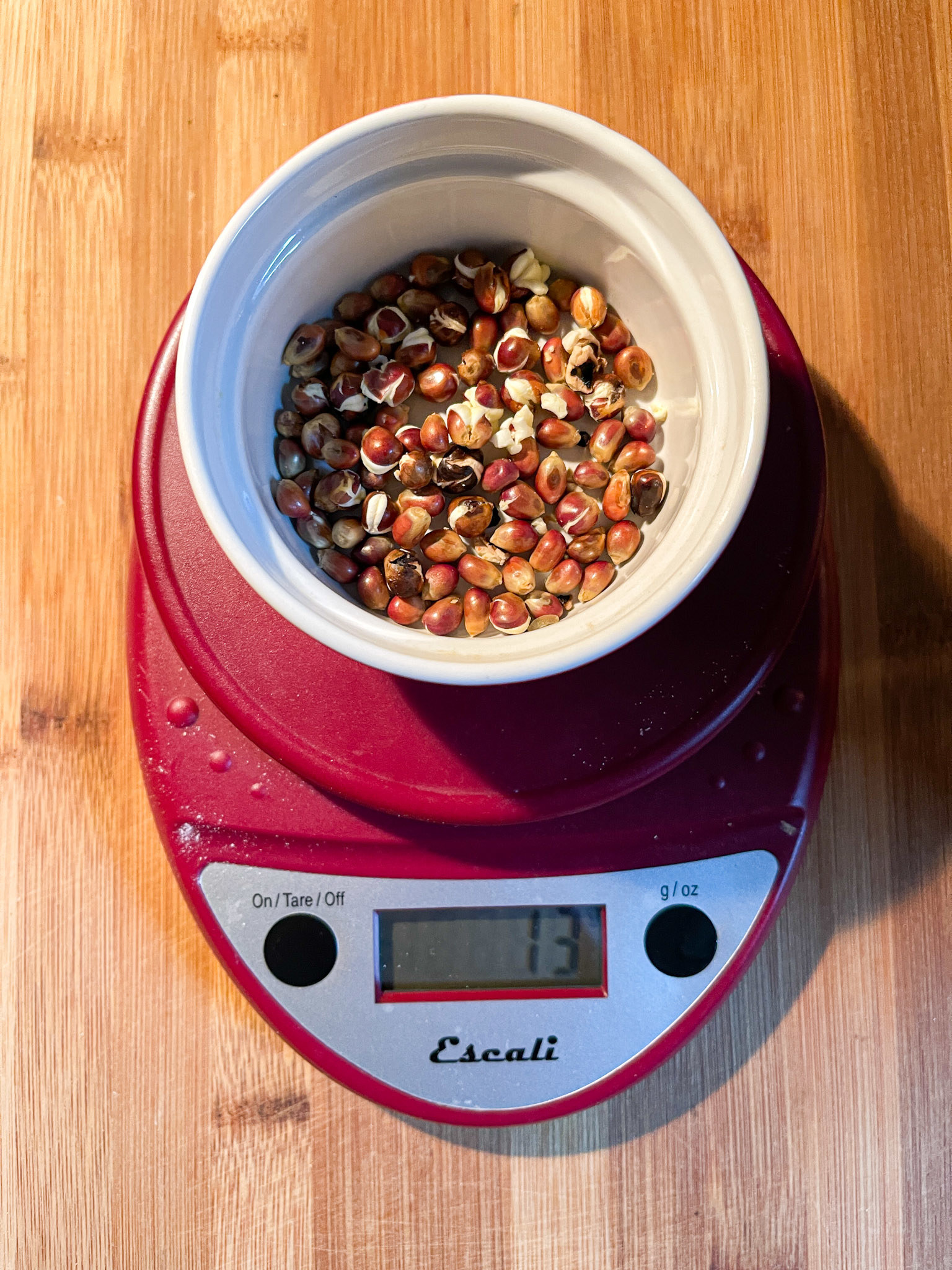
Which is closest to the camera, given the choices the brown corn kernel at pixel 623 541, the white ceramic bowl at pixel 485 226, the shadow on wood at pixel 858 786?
the white ceramic bowl at pixel 485 226

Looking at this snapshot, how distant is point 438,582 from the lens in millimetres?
506

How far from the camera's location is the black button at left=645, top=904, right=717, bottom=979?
523 millimetres

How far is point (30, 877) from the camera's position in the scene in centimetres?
57

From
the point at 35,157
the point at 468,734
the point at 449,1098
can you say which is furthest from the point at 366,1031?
the point at 35,157

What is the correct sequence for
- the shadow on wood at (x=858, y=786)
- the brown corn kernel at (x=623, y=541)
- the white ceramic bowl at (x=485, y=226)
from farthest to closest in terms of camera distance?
the shadow on wood at (x=858, y=786) < the brown corn kernel at (x=623, y=541) < the white ceramic bowl at (x=485, y=226)

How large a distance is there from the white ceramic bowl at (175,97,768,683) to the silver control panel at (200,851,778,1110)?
17 cm

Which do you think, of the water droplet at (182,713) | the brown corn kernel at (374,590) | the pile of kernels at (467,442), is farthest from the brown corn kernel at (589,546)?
the water droplet at (182,713)

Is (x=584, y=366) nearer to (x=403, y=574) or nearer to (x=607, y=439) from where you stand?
(x=607, y=439)

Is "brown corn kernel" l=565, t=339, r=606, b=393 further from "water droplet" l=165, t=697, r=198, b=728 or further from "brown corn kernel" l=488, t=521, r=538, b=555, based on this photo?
"water droplet" l=165, t=697, r=198, b=728

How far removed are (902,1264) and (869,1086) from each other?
0.11 m

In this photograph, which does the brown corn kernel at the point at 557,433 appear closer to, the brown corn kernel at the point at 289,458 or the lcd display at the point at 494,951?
the brown corn kernel at the point at 289,458

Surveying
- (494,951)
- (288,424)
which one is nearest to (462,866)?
(494,951)

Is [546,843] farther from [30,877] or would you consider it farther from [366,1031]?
[30,877]

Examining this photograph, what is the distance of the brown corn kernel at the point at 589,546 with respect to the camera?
496mm
